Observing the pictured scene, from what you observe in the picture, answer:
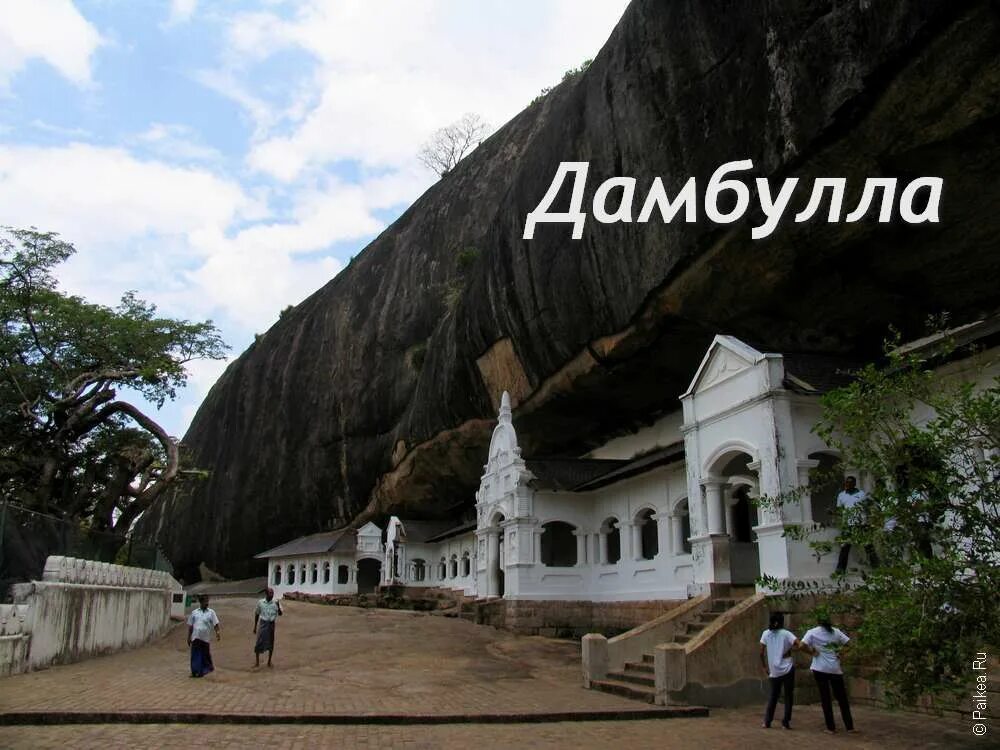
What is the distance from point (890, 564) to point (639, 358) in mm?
14179

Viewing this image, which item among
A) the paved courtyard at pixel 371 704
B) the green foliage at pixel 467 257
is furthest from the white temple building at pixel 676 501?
the green foliage at pixel 467 257

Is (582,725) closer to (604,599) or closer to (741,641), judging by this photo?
(741,641)

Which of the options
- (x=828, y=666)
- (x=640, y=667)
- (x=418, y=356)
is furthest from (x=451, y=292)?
(x=828, y=666)

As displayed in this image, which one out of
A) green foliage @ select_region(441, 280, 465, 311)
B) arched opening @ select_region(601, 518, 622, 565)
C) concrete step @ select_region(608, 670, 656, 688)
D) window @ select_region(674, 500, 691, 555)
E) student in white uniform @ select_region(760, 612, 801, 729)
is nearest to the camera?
student in white uniform @ select_region(760, 612, 801, 729)

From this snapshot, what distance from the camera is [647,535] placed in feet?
78.2

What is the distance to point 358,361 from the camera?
4625cm

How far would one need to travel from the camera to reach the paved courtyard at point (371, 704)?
9016 mm

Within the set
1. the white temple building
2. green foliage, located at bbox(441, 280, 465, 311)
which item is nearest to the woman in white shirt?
the white temple building

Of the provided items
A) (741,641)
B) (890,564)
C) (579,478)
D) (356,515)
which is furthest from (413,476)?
(890,564)

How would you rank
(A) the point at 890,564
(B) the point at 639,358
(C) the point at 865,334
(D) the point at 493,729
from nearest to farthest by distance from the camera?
1. (A) the point at 890,564
2. (D) the point at 493,729
3. (C) the point at 865,334
4. (B) the point at 639,358

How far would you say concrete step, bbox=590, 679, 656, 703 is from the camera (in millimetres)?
12108

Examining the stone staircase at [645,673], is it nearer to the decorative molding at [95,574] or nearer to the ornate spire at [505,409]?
the decorative molding at [95,574]

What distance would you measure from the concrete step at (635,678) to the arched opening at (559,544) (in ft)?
40.0

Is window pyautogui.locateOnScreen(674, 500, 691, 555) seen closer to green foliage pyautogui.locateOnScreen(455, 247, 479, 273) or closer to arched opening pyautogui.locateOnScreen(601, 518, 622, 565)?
arched opening pyautogui.locateOnScreen(601, 518, 622, 565)
